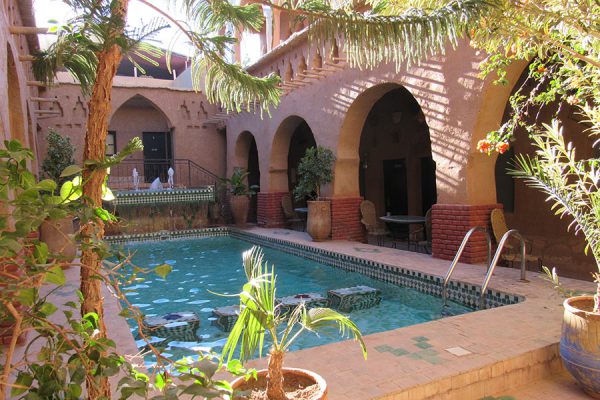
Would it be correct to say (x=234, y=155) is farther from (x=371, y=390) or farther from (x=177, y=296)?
(x=371, y=390)

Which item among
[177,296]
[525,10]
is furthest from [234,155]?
[525,10]

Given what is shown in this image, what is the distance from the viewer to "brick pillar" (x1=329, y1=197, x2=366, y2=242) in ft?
34.9

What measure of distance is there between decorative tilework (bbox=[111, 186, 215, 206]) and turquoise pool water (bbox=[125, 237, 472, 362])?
3050 mm

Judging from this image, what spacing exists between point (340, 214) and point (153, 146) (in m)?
10.9

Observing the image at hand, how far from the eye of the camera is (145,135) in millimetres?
18578

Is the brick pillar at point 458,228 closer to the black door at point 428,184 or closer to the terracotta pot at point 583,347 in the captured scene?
the terracotta pot at point 583,347

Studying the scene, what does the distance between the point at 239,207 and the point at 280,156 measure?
2.34 meters

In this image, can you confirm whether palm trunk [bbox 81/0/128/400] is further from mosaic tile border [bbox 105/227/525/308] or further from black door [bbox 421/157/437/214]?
black door [bbox 421/157/437/214]

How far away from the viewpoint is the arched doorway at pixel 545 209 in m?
8.28

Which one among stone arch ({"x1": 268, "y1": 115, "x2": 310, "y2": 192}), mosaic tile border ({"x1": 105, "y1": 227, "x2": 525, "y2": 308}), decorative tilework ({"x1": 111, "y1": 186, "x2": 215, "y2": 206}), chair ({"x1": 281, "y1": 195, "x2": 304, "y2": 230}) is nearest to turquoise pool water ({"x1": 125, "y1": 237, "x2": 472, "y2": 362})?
mosaic tile border ({"x1": 105, "y1": 227, "x2": 525, "y2": 308})

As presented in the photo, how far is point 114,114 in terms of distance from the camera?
1745 centimetres

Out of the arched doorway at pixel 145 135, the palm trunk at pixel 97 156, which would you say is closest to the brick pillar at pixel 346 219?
the palm trunk at pixel 97 156

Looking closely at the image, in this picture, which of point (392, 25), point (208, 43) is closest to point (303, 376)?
point (392, 25)

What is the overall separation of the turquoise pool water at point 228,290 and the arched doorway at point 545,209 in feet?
10.3
